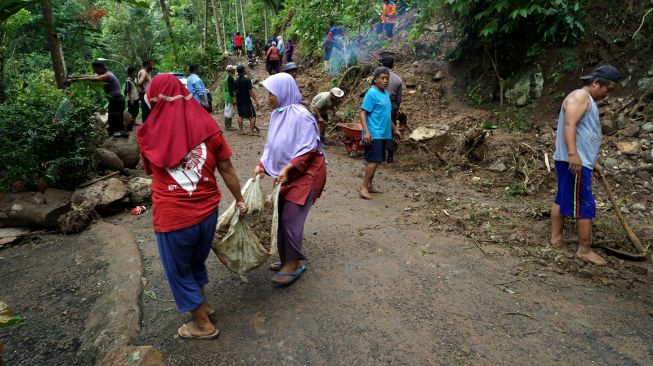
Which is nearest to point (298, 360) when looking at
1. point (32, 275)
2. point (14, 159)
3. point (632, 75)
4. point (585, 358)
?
point (585, 358)

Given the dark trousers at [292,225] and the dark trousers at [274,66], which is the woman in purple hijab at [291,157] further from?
the dark trousers at [274,66]

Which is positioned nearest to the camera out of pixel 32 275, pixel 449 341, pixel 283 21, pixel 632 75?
pixel 449 341

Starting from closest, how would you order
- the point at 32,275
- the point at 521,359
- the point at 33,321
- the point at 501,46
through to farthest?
the point at 521,359
the point at 33,321
the point at 32,275
the point at 501,46

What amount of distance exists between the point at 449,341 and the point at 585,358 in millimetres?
847

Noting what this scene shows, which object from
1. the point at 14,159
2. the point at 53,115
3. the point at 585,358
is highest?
the point at 53,115

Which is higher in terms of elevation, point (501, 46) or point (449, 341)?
point (501, 46)

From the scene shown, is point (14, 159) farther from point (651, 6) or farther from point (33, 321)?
point (651, 6)

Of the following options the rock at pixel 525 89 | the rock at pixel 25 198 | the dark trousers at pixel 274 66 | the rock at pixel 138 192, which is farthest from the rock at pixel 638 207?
the dark trousers at pixel 274 66

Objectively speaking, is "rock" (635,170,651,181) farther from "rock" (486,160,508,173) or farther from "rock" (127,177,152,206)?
"rock" (127,177,152,206)

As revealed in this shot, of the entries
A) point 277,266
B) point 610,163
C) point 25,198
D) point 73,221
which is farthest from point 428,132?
point 25,198

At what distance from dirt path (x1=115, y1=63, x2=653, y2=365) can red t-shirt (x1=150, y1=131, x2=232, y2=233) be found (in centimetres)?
92

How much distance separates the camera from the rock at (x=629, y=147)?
589cm

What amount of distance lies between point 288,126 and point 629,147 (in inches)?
215

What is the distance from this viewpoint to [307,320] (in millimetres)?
3061
